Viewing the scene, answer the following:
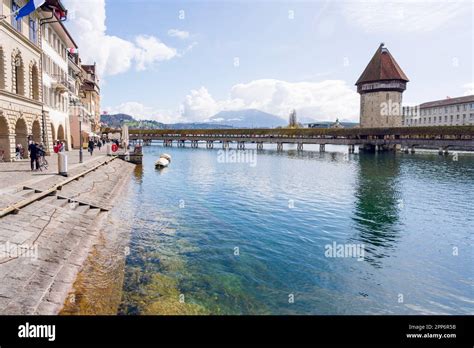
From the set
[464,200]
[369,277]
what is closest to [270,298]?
[369,277]

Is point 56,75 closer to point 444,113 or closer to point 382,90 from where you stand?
point 382,90

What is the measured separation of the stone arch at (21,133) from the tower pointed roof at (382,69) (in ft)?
313

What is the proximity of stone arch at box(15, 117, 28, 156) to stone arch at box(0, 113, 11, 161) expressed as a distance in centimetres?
257

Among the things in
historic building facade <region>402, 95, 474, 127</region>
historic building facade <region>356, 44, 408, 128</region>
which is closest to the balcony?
historic building facade <region>356, 44, 408, 128</region>

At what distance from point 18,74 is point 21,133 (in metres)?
4.91

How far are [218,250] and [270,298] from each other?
13.5 ft

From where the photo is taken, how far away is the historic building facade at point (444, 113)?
109 metres

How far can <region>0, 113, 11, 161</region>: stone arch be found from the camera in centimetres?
2322

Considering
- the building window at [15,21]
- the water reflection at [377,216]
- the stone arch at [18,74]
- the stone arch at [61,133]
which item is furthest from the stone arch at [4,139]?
the water reflection at [377,216]

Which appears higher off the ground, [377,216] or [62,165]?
[62,165]

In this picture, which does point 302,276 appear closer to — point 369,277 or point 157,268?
point 369,277

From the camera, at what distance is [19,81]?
26.0 metres

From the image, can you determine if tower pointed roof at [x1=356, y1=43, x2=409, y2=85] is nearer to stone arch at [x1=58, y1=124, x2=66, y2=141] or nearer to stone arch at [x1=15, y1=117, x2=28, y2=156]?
stone arch at [x1=58, y1=124, x2=66, y2=141]

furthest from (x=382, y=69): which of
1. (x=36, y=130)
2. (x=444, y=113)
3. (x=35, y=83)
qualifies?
(x=36, y=130)
